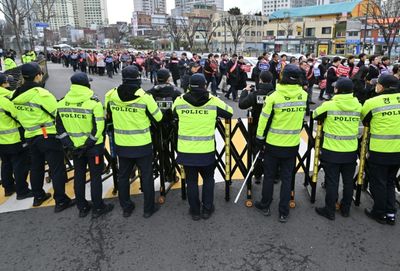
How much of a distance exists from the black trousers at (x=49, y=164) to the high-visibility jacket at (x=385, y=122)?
4.05 meters

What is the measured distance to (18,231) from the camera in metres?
3.99

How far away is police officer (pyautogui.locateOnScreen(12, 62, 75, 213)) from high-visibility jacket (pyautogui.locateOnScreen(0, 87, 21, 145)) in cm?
17

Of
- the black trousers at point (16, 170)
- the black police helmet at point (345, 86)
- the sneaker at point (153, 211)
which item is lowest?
the sneaker at point (153, 211)

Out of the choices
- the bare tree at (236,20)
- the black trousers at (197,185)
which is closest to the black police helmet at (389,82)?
the black trousers at (197,185)

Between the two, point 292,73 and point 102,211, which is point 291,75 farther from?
point 102,211

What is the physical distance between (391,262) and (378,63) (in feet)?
30.1

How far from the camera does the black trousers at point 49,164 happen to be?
4258mm

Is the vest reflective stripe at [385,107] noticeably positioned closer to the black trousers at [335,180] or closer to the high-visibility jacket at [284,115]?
the black trousers at [335,180]

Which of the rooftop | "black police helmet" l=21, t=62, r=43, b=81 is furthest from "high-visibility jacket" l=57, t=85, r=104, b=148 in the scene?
the rooftop

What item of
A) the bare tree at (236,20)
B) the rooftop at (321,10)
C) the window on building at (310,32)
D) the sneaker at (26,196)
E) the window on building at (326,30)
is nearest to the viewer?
the sneaker at (26,196)

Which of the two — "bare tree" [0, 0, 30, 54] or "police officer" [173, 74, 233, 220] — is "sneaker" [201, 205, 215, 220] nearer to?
"police officer" [173, 74, 233, 220]

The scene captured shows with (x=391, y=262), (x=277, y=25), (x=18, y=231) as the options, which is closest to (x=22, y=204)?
(x=18, y=231)

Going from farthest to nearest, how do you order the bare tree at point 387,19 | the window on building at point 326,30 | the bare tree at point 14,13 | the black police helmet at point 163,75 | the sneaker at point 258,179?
the window on building at point 326,30 → the bare tree at point 387,19 → the bare tree at point 14,13 → the sneaker at point 258,179 → the black police helmet at point 163,75

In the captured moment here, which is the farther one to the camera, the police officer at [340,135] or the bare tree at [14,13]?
the bare tree at [14,13]
